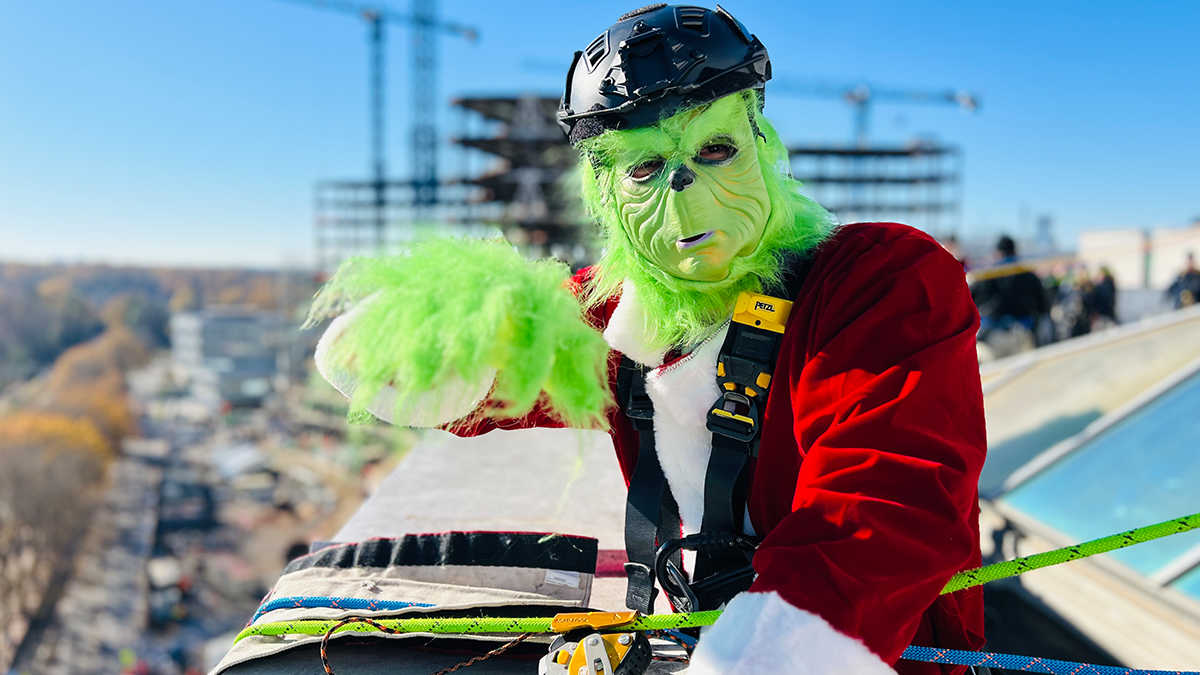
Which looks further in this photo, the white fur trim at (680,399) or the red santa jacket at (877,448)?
the white fur trim at (680,399)

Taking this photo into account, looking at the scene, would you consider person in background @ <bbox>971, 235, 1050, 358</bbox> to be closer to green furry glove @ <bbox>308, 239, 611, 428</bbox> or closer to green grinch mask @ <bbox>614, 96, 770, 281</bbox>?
green grinch mask @ <bbox>614, 96, 770, 281</bbox>

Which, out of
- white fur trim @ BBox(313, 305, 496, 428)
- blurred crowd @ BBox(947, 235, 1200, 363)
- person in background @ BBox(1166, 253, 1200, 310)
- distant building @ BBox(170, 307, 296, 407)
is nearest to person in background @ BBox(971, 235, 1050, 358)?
blurred crowd @ BBox(947, 235, 1200, 363)

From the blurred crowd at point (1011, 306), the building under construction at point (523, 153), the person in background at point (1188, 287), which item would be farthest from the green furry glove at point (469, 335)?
the building under construction at point (523, 153)

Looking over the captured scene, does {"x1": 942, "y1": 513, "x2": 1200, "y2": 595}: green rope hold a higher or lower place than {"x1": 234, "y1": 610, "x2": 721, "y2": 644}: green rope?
higher

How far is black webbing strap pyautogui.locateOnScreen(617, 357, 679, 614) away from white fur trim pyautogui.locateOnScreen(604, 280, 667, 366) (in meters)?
0.04

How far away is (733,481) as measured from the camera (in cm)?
141

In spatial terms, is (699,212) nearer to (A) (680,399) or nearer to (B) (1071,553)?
(A) (680,399)

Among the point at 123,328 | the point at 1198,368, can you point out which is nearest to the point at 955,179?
the point at 1198,368

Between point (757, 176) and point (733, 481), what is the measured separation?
636 millimetres

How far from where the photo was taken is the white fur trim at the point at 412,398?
1176 mm

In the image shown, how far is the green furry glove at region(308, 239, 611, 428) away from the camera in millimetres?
1046

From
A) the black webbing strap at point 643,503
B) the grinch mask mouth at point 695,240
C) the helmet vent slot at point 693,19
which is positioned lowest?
the black webbing strap at point 643,503

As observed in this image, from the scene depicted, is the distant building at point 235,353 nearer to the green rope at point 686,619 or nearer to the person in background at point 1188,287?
the person in background at point 1188,287

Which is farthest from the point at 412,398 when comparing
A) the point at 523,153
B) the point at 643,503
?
the point at 523,153
